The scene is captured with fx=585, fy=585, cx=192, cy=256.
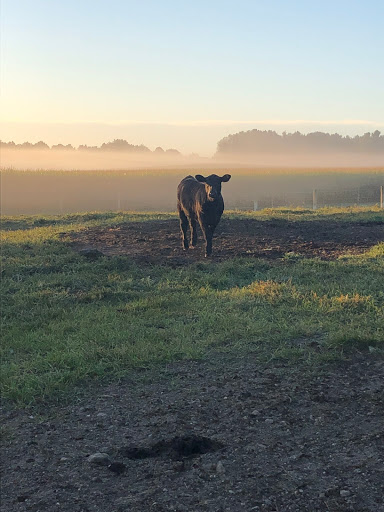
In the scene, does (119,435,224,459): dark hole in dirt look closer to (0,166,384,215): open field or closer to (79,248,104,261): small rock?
(79,248,104,261): small rock

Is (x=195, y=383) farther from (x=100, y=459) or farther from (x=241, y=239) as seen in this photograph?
(x=241, y=239)

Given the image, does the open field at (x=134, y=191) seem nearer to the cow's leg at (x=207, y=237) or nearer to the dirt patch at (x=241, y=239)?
the dirt patch at (x=241, y=239)

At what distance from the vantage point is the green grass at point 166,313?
5.79 m

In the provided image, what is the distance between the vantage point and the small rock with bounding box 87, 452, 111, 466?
397cm

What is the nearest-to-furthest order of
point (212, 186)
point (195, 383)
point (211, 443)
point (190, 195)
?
1. point (211, 443)
2. point (195, 383)
3. point (212, 186)
4. point (190, 195)

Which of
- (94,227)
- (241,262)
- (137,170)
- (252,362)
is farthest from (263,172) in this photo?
(252,362)

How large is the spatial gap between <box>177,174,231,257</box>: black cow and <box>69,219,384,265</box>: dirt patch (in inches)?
15.9

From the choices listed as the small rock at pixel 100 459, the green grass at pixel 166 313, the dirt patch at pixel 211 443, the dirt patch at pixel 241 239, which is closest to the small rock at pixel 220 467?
the dirt patch at pixel 211 443

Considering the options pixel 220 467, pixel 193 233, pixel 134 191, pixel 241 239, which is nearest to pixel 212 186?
pixel 193 233

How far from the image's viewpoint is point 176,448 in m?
4.07

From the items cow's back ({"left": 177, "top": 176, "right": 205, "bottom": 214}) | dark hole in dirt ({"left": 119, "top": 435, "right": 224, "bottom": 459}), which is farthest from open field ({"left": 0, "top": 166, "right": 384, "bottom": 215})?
dark hole in dirt ({"left": 119, "top": 435, "right": 224, "bottom": 459})

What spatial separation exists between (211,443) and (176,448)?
9.9 inches

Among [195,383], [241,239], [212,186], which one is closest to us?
[195,383]

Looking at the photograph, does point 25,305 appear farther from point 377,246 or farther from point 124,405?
point 377,246
